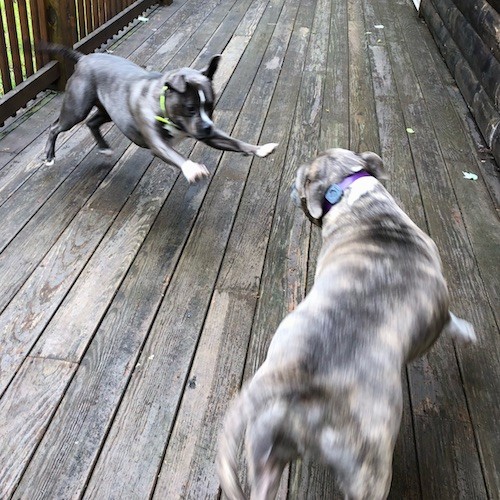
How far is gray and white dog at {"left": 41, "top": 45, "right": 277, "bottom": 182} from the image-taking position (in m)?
3.20

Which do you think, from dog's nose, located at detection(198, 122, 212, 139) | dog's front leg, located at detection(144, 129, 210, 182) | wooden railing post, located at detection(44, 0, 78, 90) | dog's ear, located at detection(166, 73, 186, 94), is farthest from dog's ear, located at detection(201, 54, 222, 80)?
wooden railing post, located at detection(44, 0, 78, 90)

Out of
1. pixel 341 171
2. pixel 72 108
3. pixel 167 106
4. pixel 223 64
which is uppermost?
pixel 341 171

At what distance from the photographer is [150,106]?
3.32 m

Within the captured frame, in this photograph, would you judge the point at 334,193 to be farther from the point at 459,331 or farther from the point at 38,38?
the point at 38,38

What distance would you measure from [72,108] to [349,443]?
298 centimetres

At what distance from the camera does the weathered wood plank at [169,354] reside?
6.71ft

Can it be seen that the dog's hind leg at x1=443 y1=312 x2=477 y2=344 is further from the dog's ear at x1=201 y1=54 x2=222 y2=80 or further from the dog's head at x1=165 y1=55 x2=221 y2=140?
the dog's ear at x1=201 y1=54 x2=222 y2=80

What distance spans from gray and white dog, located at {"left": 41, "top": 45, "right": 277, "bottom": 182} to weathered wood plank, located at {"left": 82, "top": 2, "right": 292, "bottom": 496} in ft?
1.19

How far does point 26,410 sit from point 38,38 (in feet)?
11.8

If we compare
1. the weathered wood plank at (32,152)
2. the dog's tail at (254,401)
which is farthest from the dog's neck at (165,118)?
the dog's tail at (254,401)

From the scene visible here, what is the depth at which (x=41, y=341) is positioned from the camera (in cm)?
254

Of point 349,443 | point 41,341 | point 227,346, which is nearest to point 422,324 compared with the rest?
point 349,443

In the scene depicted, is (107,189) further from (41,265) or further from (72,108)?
(41,265)

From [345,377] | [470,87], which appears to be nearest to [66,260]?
[345,377]
